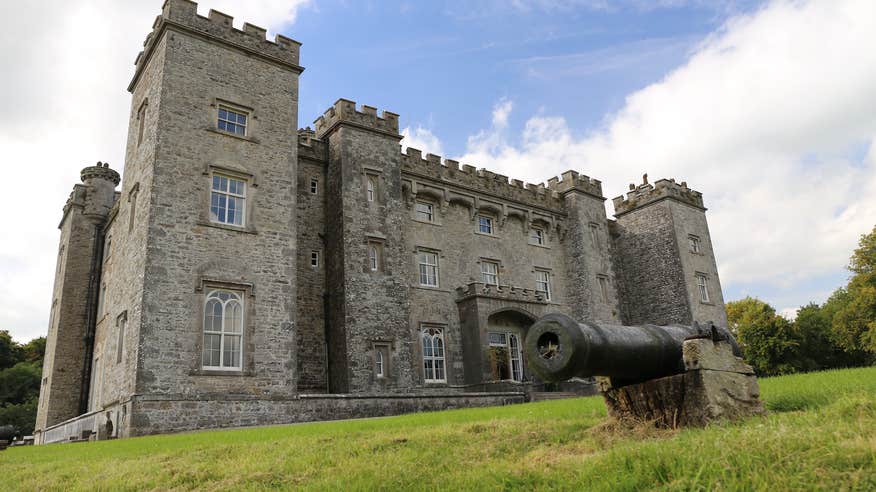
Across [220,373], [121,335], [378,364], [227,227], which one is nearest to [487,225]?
[378,364]

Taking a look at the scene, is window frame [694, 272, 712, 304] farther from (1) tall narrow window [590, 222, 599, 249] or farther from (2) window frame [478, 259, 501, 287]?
(2) window frame [478, 259, 501, 287]

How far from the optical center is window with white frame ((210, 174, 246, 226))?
18.5 m

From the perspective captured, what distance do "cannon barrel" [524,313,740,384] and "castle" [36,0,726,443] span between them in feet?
41.9

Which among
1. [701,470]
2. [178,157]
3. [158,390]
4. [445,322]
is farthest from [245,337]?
[701,470]

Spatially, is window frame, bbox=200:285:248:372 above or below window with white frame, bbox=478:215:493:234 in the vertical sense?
below

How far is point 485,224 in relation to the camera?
28609 millimetres

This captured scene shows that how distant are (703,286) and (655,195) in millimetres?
5571

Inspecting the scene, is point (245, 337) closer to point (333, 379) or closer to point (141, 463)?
point (333, 379)

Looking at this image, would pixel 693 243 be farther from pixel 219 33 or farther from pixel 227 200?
pixel 219 33

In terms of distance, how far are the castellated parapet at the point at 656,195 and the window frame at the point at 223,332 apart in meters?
24.1

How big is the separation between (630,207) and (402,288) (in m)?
17.9

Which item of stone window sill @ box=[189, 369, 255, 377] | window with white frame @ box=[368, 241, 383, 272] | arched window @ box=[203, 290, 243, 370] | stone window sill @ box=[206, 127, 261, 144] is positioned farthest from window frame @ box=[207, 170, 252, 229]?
window with white frame @ box=[368, 241, 383, 272]

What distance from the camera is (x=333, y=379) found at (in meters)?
21.2

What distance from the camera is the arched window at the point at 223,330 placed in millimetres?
17172
